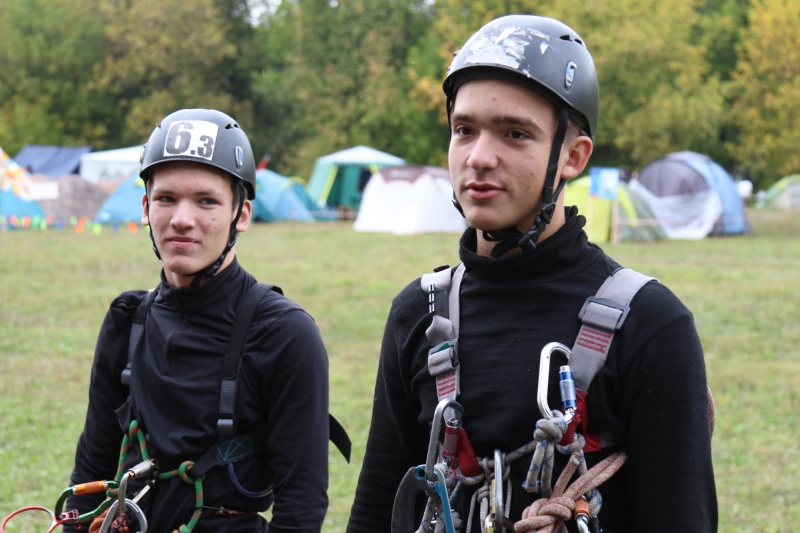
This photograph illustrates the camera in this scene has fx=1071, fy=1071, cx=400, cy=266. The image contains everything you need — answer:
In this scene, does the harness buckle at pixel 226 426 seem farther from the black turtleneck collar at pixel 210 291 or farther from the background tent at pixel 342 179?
the background tent at pixel 342 179

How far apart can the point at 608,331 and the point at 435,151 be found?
45957 mm

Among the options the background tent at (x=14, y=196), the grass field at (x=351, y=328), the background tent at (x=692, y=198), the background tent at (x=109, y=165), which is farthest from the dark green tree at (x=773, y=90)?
the background tent at (x=14, y=196)

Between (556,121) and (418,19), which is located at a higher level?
(418,19)

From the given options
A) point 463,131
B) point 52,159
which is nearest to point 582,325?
point 463,131

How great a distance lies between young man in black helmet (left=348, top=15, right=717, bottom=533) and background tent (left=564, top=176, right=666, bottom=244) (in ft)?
82.5

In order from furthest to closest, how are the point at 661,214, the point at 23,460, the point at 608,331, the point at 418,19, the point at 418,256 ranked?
the point at 418,19 → the point at 661,214 → the point at 418,256 → the point at 23,460 → the point at 608,331

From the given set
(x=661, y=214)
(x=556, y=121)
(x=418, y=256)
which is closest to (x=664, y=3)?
(x=661, y=214)

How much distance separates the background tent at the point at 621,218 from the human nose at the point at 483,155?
83.0ft

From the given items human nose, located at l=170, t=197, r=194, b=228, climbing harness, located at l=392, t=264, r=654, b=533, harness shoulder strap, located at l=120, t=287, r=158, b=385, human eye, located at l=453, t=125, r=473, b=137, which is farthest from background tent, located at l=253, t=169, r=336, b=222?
climbing harness, located at l=392, t=264, r=654, b=533

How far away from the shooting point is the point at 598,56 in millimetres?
40125

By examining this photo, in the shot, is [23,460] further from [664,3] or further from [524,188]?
[664,3]

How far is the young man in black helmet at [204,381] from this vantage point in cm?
343

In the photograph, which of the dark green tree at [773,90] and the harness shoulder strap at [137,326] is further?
the dark green tree at [773,90]

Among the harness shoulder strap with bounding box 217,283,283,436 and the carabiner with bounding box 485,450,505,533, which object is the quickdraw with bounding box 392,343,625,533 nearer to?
the carabiner with bounding box 485,450,505,533
